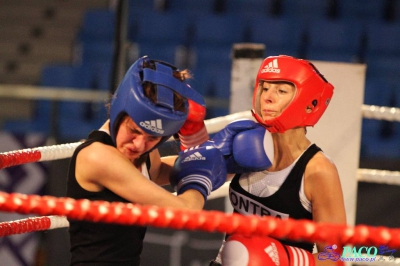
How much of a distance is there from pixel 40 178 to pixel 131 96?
238cm

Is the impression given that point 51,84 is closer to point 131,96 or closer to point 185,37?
point 185,37

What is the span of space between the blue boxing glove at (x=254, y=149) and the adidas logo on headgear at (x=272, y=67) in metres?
0.17

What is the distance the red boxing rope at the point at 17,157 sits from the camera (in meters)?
1.71

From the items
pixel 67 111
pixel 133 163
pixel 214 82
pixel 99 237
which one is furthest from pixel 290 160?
pixel 67 111

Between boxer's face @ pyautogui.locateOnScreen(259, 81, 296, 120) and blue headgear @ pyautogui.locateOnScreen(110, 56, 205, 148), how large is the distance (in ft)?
1.01

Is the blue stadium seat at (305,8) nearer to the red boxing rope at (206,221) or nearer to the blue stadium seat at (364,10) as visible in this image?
the blue stadium seat at (364,10)

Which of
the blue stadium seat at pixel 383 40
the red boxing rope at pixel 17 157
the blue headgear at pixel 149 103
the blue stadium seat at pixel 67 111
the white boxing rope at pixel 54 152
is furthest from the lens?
the blue stadium seat at pixel 383 40

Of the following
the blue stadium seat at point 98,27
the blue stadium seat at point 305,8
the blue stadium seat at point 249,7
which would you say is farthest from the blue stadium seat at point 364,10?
the blue stadium seat at point 98,27

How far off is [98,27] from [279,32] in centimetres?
148

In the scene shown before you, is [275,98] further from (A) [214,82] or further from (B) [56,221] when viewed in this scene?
(A) [214,82]

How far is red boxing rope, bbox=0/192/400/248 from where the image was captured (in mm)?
1081

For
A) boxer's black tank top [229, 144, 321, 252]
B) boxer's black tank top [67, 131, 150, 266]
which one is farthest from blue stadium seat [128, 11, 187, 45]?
boxer's black tank top [67, 131, 150, 266]

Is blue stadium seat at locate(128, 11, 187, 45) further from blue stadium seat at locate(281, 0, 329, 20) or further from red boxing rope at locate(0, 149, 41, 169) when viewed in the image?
red boxing rope at locate(0, 149, 41, 169)

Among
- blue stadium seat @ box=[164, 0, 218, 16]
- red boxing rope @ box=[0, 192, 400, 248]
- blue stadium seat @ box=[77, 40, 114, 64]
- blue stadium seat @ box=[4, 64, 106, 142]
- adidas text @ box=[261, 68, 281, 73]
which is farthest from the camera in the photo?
blue stadium seat @ box=[164, 0, 218, 16]
